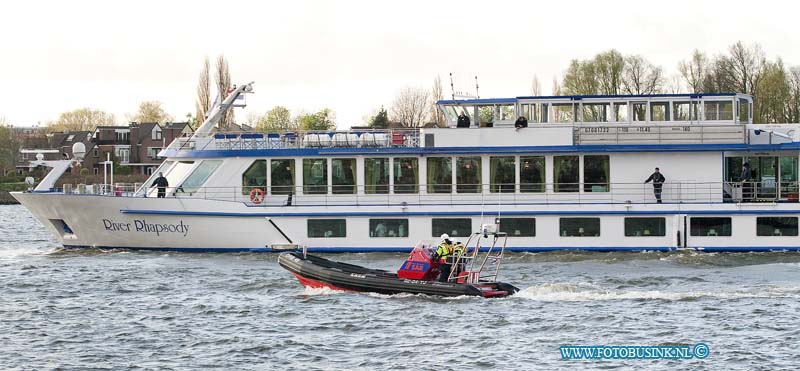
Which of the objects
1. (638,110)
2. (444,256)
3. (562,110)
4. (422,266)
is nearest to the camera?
(444,256)

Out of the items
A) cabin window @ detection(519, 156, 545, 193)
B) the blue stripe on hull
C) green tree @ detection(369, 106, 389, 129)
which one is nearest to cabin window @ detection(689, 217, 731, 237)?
the blue stripe on hull

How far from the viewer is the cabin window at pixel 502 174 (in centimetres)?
3828

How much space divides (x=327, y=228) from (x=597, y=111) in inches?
359

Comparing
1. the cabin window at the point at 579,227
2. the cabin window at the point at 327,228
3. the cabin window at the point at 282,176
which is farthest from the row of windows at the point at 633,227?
the cabin window at the point at 282,176

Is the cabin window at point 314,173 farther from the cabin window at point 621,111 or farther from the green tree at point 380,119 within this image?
the green tree at point 380,119

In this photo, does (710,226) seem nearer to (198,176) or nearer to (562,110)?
(562,110)

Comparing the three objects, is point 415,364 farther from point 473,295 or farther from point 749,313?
point 749,313

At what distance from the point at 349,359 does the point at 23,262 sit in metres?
17.6

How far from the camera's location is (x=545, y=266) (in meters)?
34.7

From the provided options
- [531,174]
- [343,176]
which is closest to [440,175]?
[531,174]

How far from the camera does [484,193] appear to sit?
1507 inches

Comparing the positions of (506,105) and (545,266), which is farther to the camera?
(506,105)

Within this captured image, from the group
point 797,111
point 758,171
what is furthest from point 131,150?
point 758,171

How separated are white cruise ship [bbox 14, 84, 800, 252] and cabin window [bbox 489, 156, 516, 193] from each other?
0.04 metres
